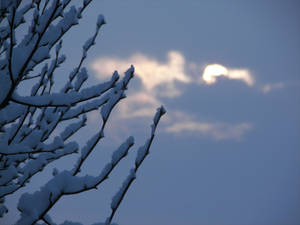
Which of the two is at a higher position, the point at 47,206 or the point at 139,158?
the point at 139,158

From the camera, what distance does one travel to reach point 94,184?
4.91ft

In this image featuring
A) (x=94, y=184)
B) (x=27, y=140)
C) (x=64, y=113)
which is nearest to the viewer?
(x=94, y=184)

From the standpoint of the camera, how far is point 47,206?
135 cm

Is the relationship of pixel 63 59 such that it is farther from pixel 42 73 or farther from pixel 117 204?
pixel 117 204

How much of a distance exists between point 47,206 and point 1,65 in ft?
4.08

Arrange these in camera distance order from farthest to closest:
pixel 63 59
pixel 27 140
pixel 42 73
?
pixel 63 59 → pixel 42 73 → pixel 27 140

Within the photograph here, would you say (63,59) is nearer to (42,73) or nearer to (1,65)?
(42,73)

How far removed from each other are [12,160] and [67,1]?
1.29m

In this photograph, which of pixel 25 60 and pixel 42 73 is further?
pixel 42 73

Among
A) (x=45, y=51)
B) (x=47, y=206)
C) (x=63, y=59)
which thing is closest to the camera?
(x=47, y=206)

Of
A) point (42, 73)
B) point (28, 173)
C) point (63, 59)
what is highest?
point (63, 59)

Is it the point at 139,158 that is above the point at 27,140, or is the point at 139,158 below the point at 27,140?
below

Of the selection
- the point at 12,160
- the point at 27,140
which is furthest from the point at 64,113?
the point at 12,160

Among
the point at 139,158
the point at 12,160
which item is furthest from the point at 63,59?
the point at 139,158
